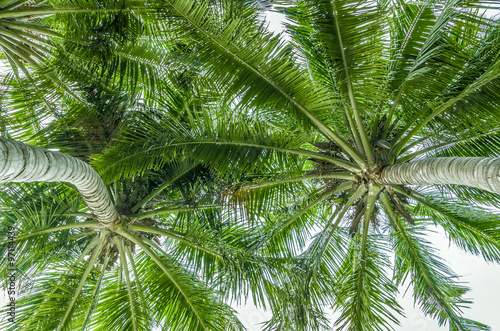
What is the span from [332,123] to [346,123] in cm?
16

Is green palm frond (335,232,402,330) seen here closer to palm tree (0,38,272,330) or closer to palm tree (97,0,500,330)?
palm tree (97,0,500,330)

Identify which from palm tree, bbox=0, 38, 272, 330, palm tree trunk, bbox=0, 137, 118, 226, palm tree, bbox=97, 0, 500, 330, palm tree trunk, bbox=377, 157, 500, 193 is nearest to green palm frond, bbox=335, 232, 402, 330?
palm tree, bbox=97, 0, 500, 330

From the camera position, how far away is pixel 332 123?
15.4ft

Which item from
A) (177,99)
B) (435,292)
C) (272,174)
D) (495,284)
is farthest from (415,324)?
(177,99)

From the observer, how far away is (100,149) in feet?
16.6

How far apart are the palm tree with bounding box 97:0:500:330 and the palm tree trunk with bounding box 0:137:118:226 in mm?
506

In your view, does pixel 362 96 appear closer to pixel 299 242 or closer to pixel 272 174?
pixel 272 174

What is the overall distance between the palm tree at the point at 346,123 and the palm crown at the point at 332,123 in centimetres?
2

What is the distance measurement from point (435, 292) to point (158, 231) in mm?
3663

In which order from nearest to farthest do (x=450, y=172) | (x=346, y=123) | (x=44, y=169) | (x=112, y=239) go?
(x=44, y=169) → (x=450, y=172) → (x=346, y=123) → (x=112, y=239)

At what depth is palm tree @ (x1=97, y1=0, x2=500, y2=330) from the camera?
140 inches

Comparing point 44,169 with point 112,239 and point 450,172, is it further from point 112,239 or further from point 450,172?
point 450,172

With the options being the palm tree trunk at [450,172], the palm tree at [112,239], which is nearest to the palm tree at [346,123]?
the palm tree trunk at [450,172]

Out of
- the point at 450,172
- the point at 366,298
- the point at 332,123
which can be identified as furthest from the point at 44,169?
the point at 366,298
